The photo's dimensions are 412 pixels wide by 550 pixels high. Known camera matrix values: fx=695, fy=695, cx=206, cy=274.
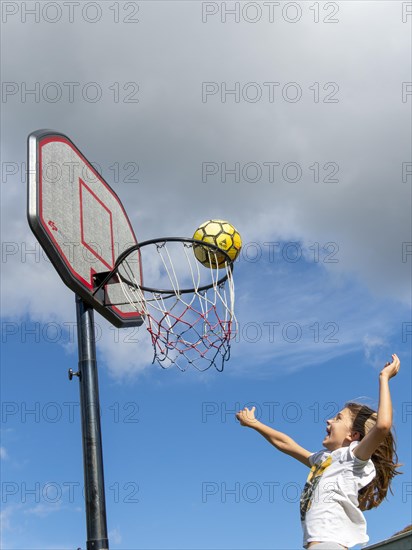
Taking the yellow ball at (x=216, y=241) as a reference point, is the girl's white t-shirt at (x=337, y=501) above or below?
below

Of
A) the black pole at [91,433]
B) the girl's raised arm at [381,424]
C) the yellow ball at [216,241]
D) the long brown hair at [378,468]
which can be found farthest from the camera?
the yellow ball at [216,241]

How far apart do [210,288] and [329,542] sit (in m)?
4.64

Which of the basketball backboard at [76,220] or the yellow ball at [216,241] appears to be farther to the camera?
the yellow ball at [216,241]

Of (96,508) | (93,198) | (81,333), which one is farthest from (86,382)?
(93,198)

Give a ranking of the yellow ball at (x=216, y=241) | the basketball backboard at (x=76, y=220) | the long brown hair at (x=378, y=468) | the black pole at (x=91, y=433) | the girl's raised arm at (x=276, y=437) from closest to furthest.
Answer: the long brown hair at (x=378, y=468), the girl's raised arm at (x=276, y=437), the black pole at (x=91, y=433), the basketball backboard at (x=76, y=220), the yellow ball at (x=216, y=241)

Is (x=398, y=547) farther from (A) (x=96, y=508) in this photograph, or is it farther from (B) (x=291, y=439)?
(A) (x=96, y=508)

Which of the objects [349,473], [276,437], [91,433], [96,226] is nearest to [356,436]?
[349,473]

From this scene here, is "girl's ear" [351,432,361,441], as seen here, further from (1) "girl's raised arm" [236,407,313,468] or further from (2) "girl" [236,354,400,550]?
(1) "girl's raised arm" [236,407,313,468]

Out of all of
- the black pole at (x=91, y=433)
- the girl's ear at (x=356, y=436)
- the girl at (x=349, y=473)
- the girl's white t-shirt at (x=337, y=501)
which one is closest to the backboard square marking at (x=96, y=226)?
the black pole at (x=91, y=433)

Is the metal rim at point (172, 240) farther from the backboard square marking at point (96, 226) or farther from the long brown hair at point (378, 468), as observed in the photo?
the long brown hair at point (378, 468)

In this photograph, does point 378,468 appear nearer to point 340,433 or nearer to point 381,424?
point 340,433

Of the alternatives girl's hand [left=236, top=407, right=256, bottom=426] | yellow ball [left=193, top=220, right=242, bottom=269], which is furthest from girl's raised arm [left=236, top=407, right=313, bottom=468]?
yellow ball [left=193, top=220, right=242, bottom=269]

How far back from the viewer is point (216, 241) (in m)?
7.96

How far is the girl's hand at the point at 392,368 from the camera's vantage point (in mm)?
3818
